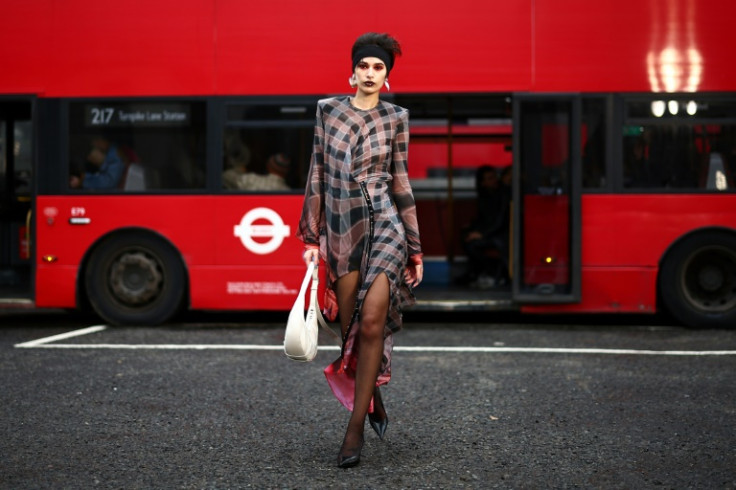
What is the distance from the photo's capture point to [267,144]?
32.6 ft

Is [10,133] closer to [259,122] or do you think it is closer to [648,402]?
[259,122]

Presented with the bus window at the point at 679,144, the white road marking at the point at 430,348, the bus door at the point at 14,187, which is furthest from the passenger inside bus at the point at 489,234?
the bus door at the point at 14,187

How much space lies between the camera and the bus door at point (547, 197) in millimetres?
9750

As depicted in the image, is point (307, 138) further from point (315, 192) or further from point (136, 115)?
point (315, 192)

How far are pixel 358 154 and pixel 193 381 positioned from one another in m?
2.77

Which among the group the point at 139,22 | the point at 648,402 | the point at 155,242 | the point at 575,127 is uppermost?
the point at 139,22

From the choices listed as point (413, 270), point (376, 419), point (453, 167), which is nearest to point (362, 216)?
point (413, 270)

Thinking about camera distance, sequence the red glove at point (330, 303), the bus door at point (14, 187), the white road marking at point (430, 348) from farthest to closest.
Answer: the bus door at point (14, 187) → the white road marking at point (430, 348) → the red glove at point (330, 303)

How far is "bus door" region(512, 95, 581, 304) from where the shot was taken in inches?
384

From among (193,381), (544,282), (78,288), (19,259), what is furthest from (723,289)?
(19,259)

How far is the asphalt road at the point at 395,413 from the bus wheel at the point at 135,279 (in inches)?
26.6

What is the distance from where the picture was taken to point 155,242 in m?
9.91

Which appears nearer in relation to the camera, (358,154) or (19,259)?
(358,154)

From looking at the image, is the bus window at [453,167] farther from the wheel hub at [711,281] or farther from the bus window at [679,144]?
the wheel hub at [711,281]
